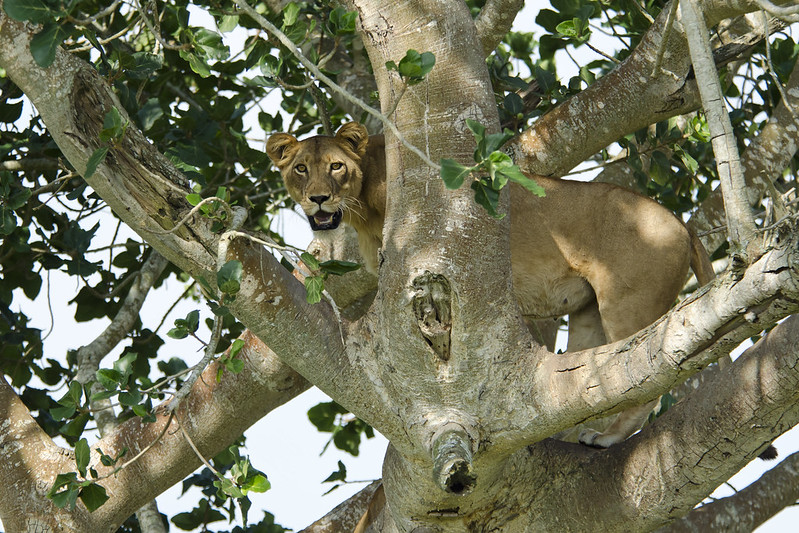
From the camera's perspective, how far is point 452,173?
99.9 inches

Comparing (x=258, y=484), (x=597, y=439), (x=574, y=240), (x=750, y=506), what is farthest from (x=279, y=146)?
(x=750, y=506)

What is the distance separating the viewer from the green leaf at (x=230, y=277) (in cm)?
302

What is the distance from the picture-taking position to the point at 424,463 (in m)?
3.44

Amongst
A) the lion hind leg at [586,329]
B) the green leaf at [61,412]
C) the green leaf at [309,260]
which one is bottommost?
the green leaf at [61,412]

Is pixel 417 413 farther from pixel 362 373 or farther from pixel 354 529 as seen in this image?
pixel 354 529

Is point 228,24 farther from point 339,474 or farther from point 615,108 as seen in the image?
point 339,474

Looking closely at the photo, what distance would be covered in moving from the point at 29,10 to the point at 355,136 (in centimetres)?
227

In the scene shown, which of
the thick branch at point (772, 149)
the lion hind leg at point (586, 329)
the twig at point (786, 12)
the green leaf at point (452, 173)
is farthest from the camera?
the thick branch at point (772, 149)

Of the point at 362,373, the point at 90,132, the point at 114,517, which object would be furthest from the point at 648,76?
the point at 114,517

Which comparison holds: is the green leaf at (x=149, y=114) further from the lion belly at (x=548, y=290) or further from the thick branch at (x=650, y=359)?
the thick branch at (x=650, y=359)

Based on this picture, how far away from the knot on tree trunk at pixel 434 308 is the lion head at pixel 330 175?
148 cm

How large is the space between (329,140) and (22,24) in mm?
2062

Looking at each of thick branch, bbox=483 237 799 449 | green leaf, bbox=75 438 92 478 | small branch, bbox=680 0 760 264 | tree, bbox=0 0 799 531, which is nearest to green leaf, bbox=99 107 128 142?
tree, bbox=0 0 799 531

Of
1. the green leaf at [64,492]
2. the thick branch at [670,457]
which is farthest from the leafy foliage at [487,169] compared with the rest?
the green leaf at [64,492]
